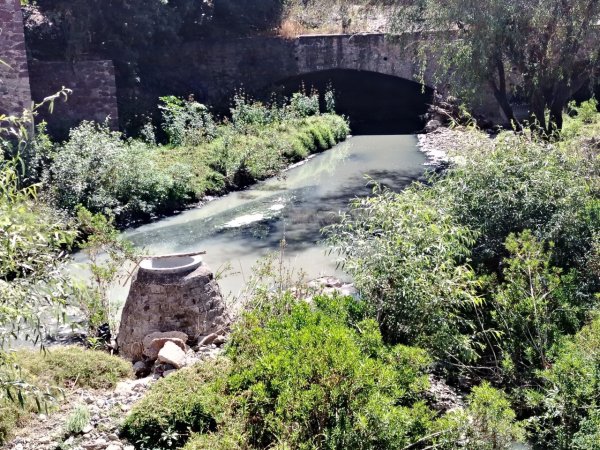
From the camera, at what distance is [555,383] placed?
18.3ft

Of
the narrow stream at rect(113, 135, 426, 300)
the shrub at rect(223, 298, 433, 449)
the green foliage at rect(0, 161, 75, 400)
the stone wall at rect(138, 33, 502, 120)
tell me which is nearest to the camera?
the green foliage at rect(0, 161, 75, 400)

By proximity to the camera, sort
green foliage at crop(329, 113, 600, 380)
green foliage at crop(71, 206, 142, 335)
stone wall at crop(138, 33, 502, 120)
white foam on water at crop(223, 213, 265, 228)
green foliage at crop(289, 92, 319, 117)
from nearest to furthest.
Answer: green foliage at crop(329, 113, 600, 380)
green foliage at crop(71, 206, 142, 335)
white foam on water at crop(223, 213, 265, 228)
green foliage at crop(289, 92, 319, 117)
stone wall at crop(138, 33, 502, 120)

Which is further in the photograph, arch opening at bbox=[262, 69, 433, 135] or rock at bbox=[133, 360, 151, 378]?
arch opening at bbox=[262, 69, 433, 135]

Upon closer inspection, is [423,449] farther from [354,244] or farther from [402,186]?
[402,186]

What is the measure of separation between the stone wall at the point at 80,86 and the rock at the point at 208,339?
35.3 feet

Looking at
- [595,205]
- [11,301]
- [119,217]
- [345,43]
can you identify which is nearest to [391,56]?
[345,43]

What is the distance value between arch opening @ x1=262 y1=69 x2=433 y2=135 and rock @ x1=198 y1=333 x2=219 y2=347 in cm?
1635

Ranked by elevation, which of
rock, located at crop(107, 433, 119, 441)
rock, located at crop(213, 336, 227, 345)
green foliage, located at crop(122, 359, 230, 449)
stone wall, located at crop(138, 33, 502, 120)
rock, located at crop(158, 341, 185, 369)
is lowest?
rock, located at crop(213, 336, 227, 345)

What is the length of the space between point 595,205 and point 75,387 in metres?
5.65

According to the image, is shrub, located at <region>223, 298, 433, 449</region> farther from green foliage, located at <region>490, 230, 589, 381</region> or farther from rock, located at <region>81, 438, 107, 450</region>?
green foliage, located at <region>490, 230, 589, 381</region>

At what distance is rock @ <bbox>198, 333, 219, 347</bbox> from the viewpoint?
754 cm

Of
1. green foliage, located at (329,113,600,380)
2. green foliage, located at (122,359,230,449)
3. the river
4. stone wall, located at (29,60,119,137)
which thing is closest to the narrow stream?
the river

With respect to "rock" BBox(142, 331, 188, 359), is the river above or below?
below

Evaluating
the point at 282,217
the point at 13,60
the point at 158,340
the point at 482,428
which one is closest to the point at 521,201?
the point at 482,428
